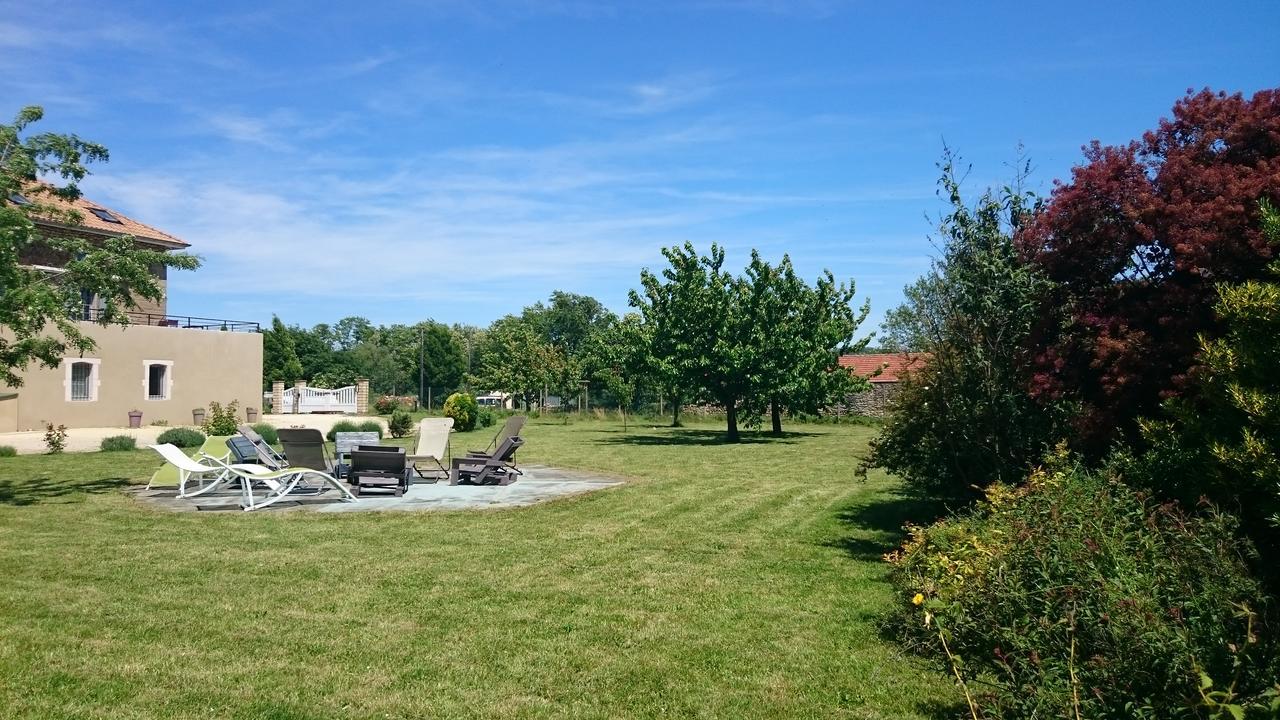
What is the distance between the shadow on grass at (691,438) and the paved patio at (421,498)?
996cm

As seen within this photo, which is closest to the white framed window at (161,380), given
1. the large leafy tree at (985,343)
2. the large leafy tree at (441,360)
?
the large leafy tree at (985,343)

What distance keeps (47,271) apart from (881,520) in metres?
11.4

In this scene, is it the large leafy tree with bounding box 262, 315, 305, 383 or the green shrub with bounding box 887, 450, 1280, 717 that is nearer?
the green shrub with bounding box 887, 450, 1280, 717

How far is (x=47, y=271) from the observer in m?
12.3

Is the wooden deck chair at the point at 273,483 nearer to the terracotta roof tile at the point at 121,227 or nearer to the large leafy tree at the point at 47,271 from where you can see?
the large leafy tree at the point at 47,271

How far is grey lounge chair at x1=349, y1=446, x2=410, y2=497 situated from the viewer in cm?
1180

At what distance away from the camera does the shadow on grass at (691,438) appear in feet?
79.1

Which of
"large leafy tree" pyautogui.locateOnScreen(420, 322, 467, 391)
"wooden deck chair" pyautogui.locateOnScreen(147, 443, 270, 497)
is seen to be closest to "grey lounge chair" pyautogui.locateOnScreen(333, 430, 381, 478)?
"wooden deck chair" pyautogui.locateOnScreen(147, 443, 270, 497)

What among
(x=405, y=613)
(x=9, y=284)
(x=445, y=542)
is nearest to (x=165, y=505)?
(x=9, y=284)

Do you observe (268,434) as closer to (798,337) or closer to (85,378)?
(85,378)

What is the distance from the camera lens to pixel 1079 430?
276 inches

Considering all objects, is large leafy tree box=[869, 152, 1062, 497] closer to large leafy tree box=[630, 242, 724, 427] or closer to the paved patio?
the paved patio

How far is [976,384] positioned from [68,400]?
2852 cm

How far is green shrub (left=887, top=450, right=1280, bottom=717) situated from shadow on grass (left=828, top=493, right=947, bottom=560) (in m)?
2.26
